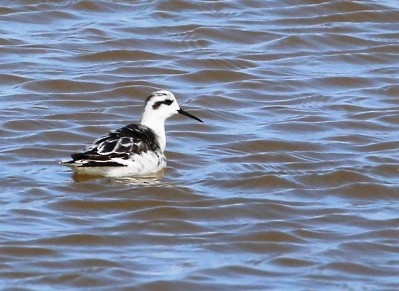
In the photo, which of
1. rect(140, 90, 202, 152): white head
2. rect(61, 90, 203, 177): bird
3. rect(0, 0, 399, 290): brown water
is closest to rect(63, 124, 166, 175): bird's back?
rect(61, 90, 203, 177): bird

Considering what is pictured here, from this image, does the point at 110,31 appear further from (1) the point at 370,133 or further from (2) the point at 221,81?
(1) the point at 370,133

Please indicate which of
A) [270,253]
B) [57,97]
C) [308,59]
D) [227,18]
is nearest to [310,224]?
[270,253]

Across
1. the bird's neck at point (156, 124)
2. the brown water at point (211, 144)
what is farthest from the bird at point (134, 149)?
the brown water at point (211, 144)

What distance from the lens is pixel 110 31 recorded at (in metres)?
17.1

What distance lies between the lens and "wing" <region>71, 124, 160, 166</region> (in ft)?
40.1

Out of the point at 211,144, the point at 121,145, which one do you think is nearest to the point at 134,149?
the point at 121,145

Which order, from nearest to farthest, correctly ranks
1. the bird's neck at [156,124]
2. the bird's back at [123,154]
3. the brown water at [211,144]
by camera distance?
the brown water at [211,144]
the bird's back at [123,154]
the bird's neck at [156,124]

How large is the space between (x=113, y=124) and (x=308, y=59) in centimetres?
334

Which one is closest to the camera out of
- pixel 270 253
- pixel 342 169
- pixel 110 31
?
pixel 270 253

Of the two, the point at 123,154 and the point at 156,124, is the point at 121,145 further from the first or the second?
the point at 156,124

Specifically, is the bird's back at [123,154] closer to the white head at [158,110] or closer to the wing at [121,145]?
the wing at [121,145]

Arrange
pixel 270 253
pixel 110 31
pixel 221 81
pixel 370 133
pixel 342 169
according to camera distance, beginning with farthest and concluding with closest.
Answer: pixel 110 31 → pixel 221 81 → pixel 370 133 → pixel 342 169 → pixel 270 253

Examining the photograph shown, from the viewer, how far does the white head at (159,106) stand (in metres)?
13.5

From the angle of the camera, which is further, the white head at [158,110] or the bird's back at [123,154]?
the white head at [158,110]
